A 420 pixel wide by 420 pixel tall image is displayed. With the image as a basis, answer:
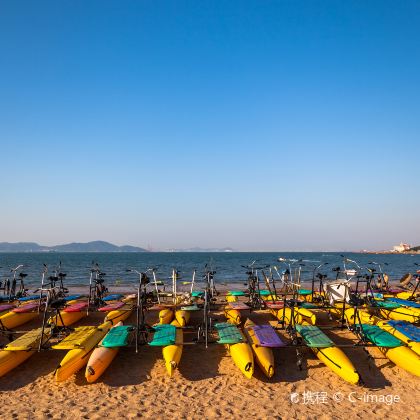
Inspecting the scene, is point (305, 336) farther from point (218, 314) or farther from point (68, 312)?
point (68, 312)

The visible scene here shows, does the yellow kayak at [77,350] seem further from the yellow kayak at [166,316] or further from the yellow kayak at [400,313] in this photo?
the yellow kayak at [400,313]

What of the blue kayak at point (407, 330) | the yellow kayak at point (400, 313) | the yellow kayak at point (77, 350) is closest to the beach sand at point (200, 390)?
the yellow kayak at point (77, 350)

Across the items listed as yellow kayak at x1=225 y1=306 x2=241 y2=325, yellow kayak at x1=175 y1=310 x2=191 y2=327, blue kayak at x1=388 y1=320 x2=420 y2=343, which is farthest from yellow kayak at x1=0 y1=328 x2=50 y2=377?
blue kayak at x1=388 y1=320 x2=420 y2=343

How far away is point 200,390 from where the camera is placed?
930 centimetres

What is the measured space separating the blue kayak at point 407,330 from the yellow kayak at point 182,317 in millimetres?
8521

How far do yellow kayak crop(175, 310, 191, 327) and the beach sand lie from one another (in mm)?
3322

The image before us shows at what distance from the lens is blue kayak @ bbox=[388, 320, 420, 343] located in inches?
472

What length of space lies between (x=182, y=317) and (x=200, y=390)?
252 inches

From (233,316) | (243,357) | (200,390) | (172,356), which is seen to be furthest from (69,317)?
(243,357)

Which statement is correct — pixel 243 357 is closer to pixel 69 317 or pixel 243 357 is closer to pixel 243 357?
pixel 243 357

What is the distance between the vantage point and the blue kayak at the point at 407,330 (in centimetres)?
1200

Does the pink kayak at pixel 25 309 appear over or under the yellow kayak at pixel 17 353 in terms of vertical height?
over

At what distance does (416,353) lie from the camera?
1105 cm

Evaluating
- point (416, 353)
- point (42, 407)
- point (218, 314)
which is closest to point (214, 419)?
point (42, 407)
